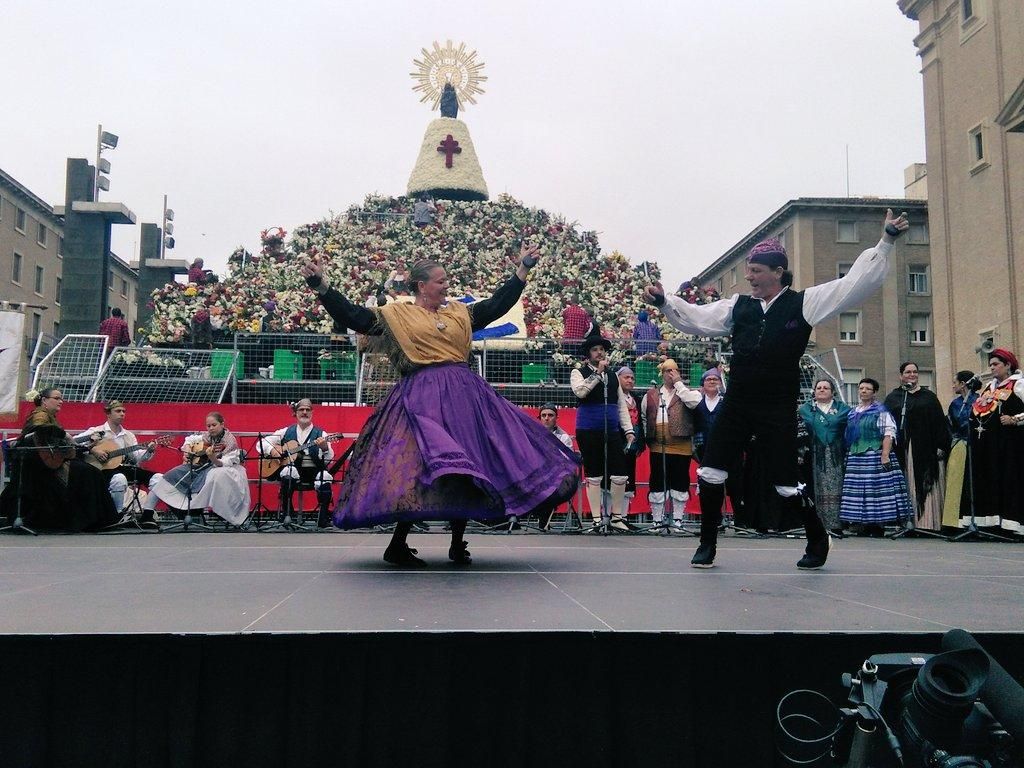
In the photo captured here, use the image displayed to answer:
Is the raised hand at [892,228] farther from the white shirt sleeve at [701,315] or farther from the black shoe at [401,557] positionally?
the black shoe at [401,557]

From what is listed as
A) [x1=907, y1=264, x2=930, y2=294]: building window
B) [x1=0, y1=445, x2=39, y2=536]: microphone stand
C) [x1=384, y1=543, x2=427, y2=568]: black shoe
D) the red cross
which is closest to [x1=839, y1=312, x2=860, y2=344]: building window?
[x1=907, y1=264, x2=930, y2=294]: building window

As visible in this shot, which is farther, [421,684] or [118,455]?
[118,455]

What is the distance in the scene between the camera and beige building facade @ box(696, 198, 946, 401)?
50.7 meters

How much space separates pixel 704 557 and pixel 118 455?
300 inches

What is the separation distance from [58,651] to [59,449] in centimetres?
789

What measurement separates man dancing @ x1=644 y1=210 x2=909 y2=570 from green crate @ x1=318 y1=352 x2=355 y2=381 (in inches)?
384

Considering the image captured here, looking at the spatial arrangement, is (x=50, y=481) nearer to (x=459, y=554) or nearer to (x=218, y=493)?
(x=218, y=493)

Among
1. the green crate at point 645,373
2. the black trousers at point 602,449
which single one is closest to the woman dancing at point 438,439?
the black trousers at point 602,449

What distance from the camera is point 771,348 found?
17.7 ft

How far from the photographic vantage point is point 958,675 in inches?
80.6

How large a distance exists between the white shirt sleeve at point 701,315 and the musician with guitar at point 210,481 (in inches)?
261

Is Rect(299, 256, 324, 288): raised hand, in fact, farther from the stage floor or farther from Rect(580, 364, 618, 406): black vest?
Rect(580, 364, 618, 406): black vest

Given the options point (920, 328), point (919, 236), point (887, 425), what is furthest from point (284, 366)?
point (919, 236)

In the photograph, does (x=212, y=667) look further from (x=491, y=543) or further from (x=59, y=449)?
(x=59, y=449)
